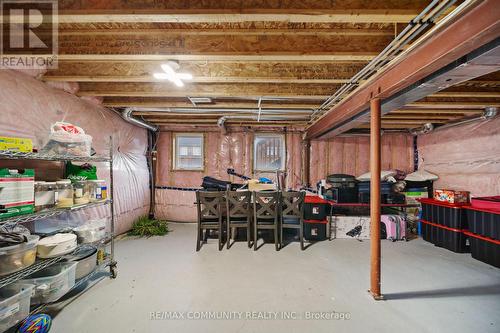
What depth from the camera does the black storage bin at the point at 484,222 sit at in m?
2.49

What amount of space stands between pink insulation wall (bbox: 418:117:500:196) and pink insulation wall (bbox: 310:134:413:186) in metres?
0.49

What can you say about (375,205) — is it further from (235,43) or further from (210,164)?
(210,164)

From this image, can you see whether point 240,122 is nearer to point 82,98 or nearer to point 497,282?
point 82,98

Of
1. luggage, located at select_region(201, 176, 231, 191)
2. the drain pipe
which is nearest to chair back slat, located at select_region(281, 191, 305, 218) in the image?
luggage, located at select_region(201, 176, 231, 191)

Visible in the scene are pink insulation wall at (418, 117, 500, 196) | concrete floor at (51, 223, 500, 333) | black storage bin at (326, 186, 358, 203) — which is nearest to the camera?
concrete floor at (51, 223, 500, 333)

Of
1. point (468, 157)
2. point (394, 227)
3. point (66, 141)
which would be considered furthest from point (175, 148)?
point (468, 157)

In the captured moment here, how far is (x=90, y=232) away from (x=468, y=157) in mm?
5964

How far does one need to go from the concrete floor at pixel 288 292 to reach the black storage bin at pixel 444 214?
489mm

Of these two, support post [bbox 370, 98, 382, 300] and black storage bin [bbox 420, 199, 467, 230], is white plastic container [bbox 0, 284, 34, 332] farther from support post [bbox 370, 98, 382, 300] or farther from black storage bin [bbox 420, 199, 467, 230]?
black storage bin [bbox 420, 199, 467, 230]

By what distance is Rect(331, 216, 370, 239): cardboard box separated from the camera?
3.56 meters

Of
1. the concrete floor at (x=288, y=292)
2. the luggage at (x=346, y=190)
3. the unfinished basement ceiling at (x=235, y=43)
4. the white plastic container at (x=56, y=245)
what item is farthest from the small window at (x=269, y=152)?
the white plastic container at (x=56, y=245)

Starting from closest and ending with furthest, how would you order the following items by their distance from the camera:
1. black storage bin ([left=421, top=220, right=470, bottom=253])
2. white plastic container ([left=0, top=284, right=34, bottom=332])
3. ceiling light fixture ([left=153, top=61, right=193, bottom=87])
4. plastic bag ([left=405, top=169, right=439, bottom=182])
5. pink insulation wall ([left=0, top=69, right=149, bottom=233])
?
white plastic container ([left=0, top=284, right=34, bottom=332]) < ceiling light fixture ([left=153, top=61, right=193, bottom=87]) < pink insulation wall ([left=0, top=69, right=149, bottom=233]) < black storage bin ([left=421, top=220, right=470, bottom=253]) < plastic bag ([left=405, top=169, right=439, bottom=182])

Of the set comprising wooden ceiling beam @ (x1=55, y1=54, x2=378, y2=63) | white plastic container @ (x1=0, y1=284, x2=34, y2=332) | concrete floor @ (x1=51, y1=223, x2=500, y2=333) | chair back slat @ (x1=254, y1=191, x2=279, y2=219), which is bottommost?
concrete floor @ (x1=51, y1=223, x2=500, y2=333)

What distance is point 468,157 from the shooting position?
347 centimetres
